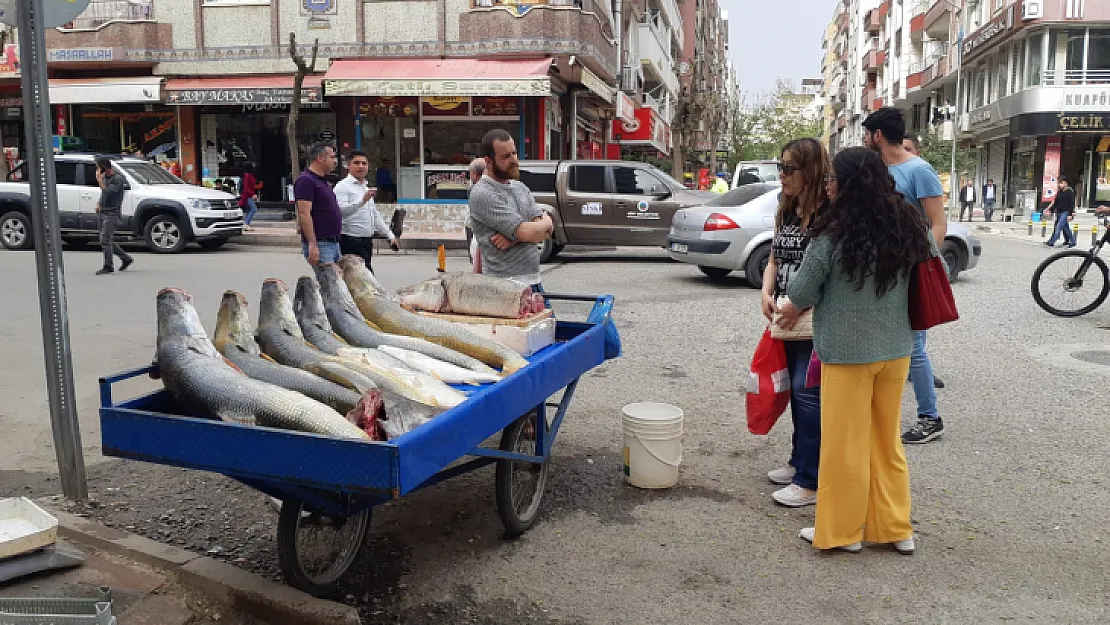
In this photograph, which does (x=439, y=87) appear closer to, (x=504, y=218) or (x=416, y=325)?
(x=504, y=218)

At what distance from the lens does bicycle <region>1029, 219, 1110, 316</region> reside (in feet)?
34.0

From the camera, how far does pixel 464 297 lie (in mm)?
4660

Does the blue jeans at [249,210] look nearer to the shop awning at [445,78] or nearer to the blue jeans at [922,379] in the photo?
the shop awning at [445,78]

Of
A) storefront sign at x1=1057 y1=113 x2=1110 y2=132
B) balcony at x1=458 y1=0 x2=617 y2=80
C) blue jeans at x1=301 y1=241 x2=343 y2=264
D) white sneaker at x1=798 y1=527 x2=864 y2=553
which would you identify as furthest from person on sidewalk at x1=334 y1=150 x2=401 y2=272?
storefront sign at x1=1057 y1=113 x2=1110 y2=132

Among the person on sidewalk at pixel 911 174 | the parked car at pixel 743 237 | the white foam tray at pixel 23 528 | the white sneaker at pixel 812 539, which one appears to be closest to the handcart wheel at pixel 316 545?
the white foam tray at pixel 23 528

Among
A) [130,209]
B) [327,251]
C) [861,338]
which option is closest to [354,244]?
[327,251]

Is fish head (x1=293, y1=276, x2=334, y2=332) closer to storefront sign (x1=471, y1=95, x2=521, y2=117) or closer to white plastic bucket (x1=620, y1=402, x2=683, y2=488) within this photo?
white plastic bucket (x1=620, y1=402, x2=683, y2=488)

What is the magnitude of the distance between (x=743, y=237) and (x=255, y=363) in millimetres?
10323

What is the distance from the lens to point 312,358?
3697 millimetres

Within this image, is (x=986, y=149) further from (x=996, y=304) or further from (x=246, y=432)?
(x=246, y=432)

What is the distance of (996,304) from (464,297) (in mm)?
9285

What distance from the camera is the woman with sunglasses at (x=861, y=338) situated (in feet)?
12.6

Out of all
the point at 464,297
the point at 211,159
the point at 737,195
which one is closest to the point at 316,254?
the point at 464,297

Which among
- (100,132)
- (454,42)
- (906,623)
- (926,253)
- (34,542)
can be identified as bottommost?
(906,623)
